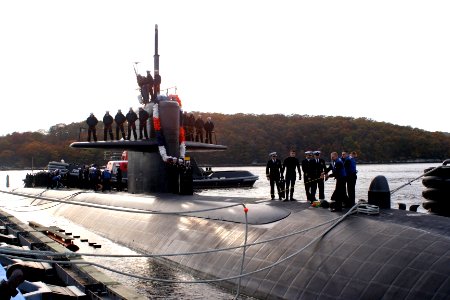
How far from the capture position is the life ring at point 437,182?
11.1m

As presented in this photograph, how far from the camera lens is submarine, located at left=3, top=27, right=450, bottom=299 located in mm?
7020

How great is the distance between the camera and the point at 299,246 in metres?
8.67

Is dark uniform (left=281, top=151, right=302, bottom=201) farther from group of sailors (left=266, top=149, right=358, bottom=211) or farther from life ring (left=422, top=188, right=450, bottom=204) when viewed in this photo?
life ring (left=422, top=188, right=450, bottom=204)

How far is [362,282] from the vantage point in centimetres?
710

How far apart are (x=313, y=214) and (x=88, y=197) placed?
11623mm

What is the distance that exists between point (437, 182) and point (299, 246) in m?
4.36

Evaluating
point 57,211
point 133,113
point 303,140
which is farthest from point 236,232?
A: point 303,140

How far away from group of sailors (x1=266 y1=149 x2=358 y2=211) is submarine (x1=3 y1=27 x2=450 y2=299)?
1.60 ft

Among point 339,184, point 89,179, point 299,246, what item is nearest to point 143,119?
point 339,184

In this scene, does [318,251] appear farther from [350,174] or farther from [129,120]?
[129,120]

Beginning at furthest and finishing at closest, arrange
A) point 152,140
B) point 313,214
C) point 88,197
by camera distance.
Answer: point 88,197
point 152,140
point 313,214

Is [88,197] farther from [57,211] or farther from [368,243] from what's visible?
[368,243]

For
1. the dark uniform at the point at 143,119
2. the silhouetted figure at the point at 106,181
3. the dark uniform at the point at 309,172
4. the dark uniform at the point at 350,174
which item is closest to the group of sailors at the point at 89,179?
the silhouetted figure at the point at 106,181

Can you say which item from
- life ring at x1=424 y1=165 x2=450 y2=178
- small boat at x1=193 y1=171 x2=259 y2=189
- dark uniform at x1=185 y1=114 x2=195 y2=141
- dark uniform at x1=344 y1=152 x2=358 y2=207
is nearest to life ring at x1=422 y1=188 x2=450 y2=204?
life ring at x1=424 y1=165 x2=450 y2=178
